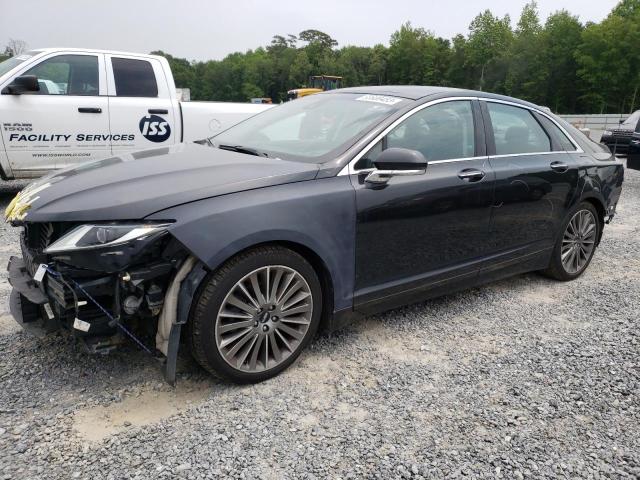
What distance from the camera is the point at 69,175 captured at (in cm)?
280

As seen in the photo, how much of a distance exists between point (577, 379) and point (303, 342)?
160cm

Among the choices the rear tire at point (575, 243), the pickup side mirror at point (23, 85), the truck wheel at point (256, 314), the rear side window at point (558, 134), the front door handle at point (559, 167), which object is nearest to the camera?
the truck wheel at point (256, 314)

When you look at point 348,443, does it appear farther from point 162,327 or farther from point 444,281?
point 444,281

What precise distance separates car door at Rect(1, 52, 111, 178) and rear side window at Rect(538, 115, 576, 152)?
510cm

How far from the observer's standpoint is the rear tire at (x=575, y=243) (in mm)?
4293

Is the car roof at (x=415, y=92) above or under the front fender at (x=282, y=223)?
above

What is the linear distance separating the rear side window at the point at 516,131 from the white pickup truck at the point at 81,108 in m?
4.43

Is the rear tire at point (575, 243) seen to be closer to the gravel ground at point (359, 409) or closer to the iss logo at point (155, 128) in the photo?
the gravel ground at point (359, 409)

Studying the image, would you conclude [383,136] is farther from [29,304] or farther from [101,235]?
[29,304]

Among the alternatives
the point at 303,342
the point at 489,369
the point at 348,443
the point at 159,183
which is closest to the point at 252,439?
the point at 348,443

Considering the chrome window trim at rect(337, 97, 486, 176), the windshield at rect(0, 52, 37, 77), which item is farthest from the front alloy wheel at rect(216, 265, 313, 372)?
the windshield at rect(0, 52, 37, 77)

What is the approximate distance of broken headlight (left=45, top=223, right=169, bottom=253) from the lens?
7.35ft

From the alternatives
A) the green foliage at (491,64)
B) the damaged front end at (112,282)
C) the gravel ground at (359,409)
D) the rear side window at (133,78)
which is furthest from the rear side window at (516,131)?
the green foliage at (491,64)

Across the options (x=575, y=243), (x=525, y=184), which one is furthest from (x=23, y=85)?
(x=575, y=243)
